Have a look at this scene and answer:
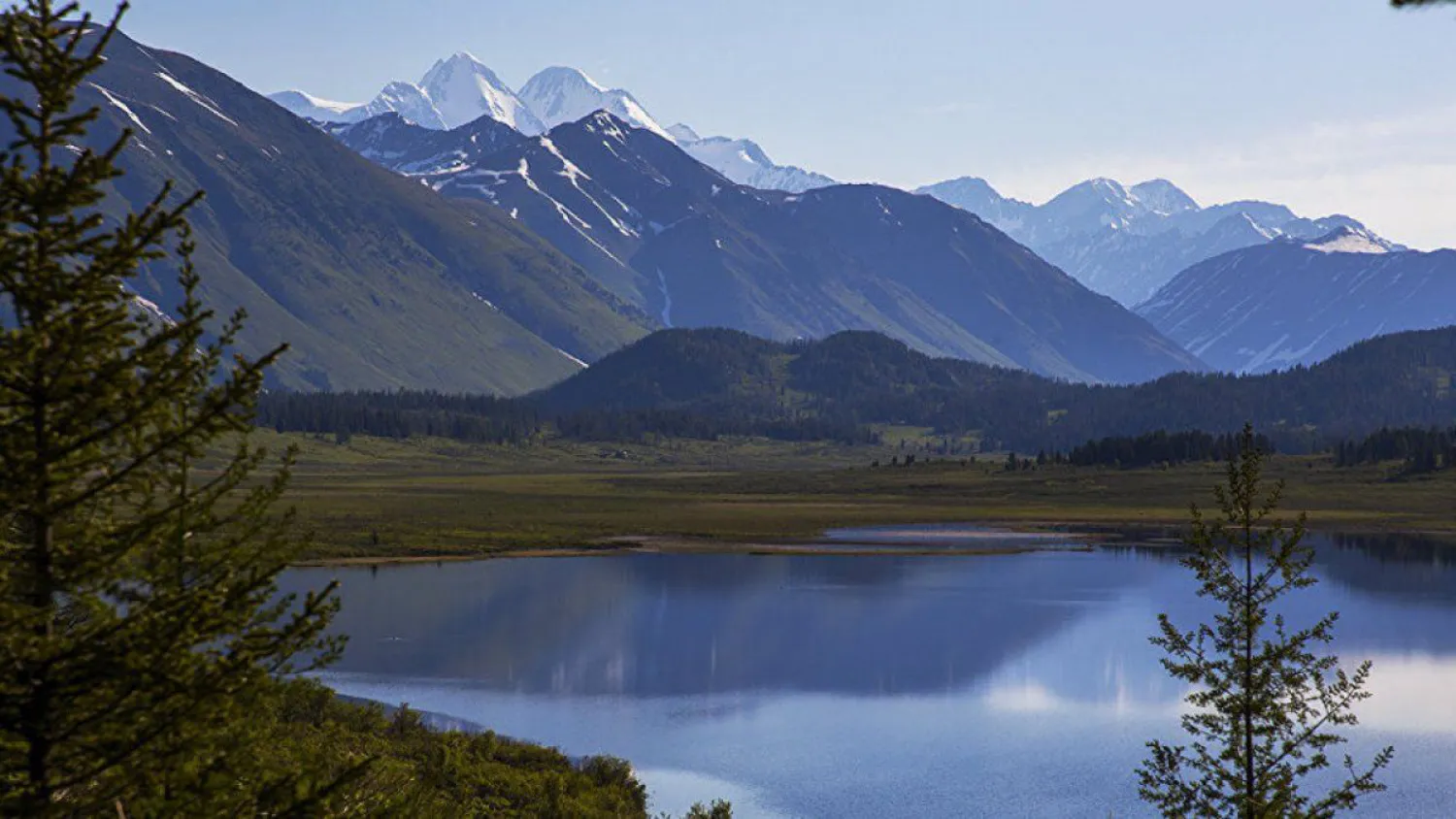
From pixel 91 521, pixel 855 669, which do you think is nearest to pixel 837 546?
pixel 855 669

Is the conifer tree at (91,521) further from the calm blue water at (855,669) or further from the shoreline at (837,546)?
the shoreline at (837,546)

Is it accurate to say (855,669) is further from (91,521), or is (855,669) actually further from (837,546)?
(91,521)

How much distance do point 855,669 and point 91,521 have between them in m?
66.8

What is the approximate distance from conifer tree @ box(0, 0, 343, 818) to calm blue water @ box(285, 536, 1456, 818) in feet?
117

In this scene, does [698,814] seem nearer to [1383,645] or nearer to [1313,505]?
[1383,645]

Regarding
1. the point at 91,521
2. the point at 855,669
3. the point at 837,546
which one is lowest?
the point at 855,669

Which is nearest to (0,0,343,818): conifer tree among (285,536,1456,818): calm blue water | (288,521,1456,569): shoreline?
(285,536,1456,818): calm blue water

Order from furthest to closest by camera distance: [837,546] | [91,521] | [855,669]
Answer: [837,546] → [855,669] → [91,521]

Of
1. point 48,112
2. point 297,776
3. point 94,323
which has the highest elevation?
point 48,112

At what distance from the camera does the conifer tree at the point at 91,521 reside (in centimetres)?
1285

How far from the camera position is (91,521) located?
13695mm

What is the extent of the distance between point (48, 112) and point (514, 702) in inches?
2168

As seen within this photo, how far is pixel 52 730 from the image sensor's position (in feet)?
42.7

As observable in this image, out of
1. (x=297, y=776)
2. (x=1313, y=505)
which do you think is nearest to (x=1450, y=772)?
(x=297, y=776)
